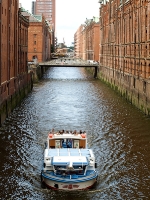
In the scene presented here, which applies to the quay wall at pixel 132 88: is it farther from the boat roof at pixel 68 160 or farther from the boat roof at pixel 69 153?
the boat roof at pixel 68 160

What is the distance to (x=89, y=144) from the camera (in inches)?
1102

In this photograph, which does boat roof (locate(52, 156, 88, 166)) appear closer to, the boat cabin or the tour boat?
the tour boat

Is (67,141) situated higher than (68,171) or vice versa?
(67,141)

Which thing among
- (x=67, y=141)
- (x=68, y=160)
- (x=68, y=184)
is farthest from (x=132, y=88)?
(x=68, y=184)

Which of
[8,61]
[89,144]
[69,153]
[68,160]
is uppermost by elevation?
[8,61]

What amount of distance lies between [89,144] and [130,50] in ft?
89.5

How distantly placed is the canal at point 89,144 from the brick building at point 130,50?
7.62 ft

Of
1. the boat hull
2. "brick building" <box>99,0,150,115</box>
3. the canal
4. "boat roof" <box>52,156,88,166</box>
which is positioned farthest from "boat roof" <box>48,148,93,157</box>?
"brick building" <box>99,0,150,115</box>

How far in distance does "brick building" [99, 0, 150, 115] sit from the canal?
7.62 ft

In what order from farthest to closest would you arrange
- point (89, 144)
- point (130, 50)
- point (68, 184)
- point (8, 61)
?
point (130, 50)
point (8, 61)
point (89, 144)
point (68, 184)

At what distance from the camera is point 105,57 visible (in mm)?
82375

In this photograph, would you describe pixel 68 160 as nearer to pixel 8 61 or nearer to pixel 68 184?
pixel 68 184

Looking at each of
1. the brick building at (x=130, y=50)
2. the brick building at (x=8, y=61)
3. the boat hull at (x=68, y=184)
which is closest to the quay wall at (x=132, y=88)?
the brick building at (x=130, y=50)

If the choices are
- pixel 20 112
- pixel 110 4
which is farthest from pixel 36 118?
pixel 110 4
